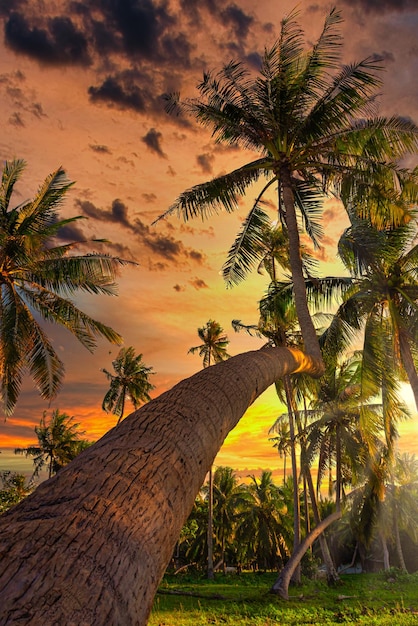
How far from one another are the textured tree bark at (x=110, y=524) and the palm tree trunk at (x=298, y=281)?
4.48m

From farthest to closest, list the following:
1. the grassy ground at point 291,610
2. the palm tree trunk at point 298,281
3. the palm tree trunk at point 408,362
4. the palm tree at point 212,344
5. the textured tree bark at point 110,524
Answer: the palm tree at point 212,344 < the palm tree trunk at point 408,362 < the grassy ground at point 291,610 < the palm tree trunk at point 298,281 < the textured tree bark at point 110,524

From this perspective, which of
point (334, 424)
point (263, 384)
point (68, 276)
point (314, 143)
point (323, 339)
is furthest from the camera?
point (334, 424)

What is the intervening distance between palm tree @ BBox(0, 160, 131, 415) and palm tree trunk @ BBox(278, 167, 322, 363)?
717 centimetres

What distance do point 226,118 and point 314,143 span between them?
1.98 metres

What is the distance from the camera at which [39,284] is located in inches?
581

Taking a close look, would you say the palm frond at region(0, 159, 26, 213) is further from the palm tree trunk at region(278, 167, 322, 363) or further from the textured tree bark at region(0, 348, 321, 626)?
the textured tree bark at region(0, 348, 321, 626)

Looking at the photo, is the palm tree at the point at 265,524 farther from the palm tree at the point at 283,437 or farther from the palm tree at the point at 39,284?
the palm tree at the point at 39,284

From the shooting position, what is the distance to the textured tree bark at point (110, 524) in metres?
1.41

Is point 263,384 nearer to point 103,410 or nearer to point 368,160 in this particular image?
point 368,160

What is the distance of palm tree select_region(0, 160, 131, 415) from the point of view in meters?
13.9

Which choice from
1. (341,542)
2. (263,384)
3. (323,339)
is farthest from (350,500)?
(263,384)

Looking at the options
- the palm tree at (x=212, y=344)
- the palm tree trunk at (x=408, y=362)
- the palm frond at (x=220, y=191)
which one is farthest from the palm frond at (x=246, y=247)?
the palm tree at (x=212, y=344)

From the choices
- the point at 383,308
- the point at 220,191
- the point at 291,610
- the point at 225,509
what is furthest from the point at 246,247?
the point at 225,509

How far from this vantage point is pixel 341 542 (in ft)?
147
